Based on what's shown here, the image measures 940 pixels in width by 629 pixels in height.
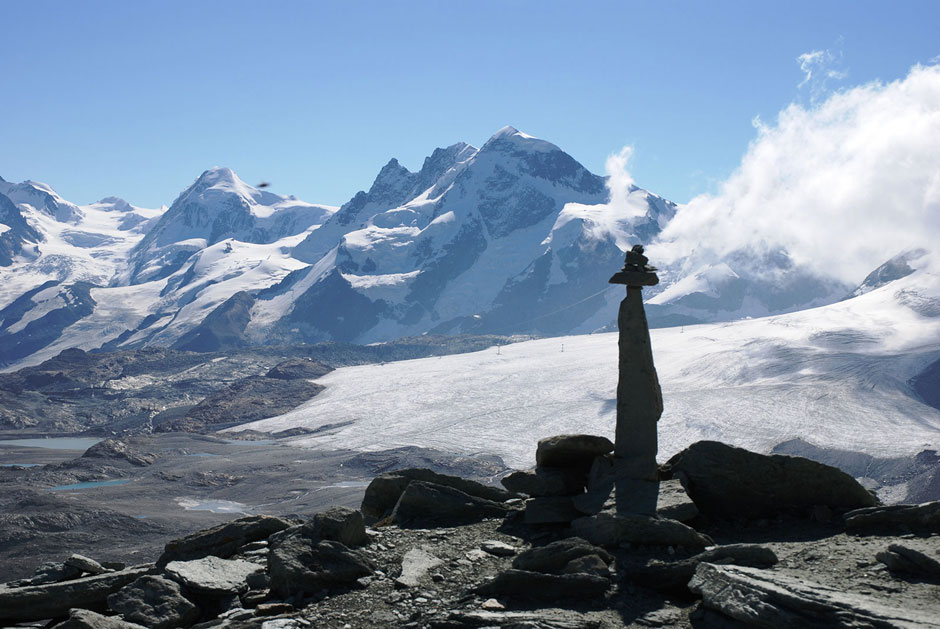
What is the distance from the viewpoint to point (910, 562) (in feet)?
32.1

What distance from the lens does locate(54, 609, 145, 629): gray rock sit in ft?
32.3

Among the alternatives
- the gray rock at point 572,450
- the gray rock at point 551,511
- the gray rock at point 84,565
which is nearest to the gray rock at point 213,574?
the gray rock at point 84,565

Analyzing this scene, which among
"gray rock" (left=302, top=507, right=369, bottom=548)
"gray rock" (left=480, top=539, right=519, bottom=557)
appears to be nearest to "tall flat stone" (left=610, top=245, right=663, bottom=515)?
"gray rock" (left=480, top=539, right=519, bottom=557)

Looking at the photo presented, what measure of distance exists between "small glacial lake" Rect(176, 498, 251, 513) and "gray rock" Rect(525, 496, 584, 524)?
71377 millimetres

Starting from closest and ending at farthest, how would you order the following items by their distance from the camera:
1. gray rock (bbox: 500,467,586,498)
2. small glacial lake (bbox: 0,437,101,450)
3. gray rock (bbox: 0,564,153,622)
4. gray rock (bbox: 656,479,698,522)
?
1. gray rock (bbox: 0,564,153,622)
2. gray rock (bbox: 656,479,698,522)
3. gray rock (bbox: 500,467,586,498)
4. small glacial lake (bbox: 0,437,101,450)

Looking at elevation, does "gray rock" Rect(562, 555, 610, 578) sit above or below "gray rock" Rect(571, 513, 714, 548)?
below

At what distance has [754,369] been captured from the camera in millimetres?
106625

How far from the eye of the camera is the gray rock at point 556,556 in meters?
10.9

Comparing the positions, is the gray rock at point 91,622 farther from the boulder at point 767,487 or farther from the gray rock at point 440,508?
the boulder at point 767,487

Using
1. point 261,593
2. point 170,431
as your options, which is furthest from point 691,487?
point 170,431

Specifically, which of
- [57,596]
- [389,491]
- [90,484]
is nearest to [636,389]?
[389,491]

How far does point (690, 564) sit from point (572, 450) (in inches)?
203

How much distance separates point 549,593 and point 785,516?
5.14m

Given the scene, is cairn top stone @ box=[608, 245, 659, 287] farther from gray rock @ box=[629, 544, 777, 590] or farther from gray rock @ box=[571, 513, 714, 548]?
gray rock @ box=[629, 544, 777, 590]
